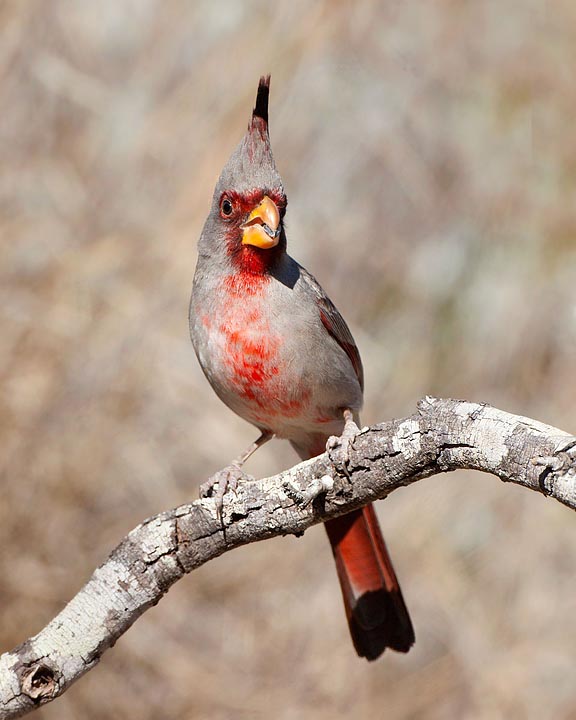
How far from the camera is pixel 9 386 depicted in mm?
5691

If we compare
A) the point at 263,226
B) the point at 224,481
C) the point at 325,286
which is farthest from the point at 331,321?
the point at 325,286

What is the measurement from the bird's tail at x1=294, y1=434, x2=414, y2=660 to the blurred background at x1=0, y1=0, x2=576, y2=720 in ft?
7.02

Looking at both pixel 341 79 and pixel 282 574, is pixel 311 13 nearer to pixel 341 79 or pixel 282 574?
pixel 341 79

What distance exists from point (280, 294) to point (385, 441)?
3.43ft

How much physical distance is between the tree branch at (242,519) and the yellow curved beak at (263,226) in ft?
2.90

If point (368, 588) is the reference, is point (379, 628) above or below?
below

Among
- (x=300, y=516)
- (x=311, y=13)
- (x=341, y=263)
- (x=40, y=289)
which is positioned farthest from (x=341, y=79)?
(x=300, y=516)

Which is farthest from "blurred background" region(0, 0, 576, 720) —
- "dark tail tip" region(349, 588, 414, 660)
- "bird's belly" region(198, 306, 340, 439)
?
"bird's belly" region(198, 306, 340, 439)

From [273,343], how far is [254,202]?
1.62 feet

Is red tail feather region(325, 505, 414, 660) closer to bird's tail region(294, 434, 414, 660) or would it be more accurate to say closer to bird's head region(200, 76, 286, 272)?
bird's tail region(294, 434, 414, 660)

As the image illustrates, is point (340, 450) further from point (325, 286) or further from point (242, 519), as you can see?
point (325, 286)

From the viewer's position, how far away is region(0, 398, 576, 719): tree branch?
2486mm

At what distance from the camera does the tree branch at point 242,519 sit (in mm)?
2486

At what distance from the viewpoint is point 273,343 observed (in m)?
3.51
